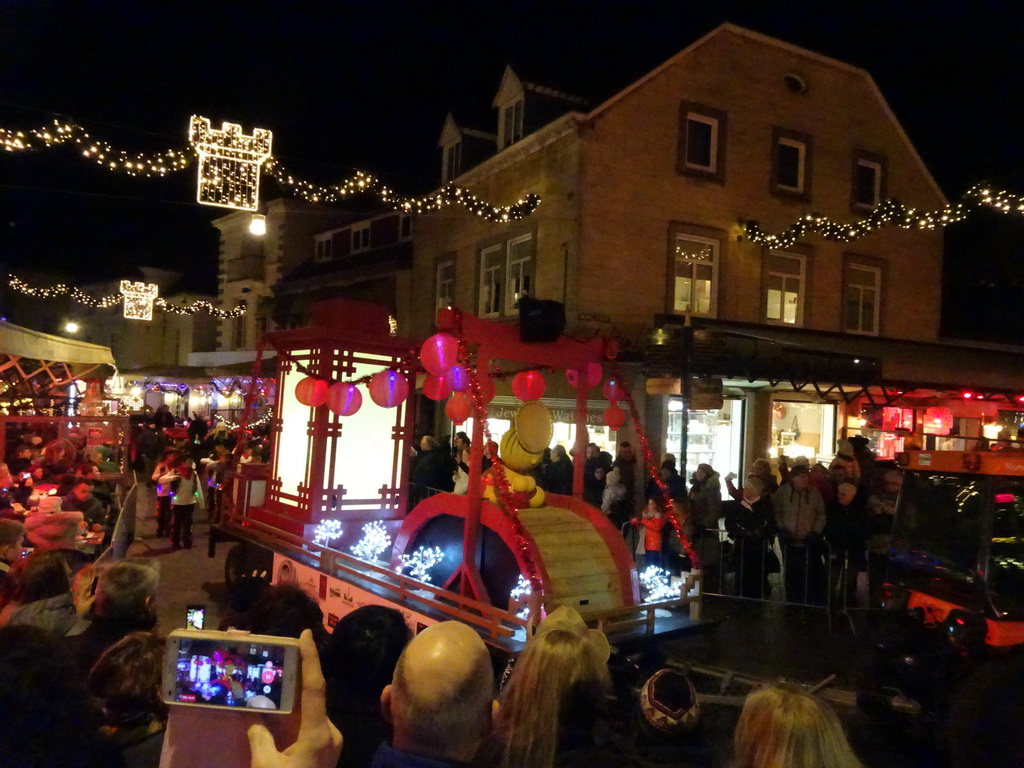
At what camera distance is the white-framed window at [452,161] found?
62.3 ft

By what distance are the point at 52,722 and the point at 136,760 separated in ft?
2.29

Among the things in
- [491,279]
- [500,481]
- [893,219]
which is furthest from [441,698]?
[491,279]

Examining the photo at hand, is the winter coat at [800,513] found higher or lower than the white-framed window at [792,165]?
lower

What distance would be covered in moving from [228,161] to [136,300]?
15.4 metres

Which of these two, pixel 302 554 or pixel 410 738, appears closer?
pixel 410 738

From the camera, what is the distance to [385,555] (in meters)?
8.46

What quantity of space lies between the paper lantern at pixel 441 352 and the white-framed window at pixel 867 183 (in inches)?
600

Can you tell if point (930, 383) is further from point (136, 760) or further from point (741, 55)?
point (136, 760)

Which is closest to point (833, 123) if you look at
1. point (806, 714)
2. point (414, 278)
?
point (414, 278)

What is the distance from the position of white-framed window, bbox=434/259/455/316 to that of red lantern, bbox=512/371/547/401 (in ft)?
38.4

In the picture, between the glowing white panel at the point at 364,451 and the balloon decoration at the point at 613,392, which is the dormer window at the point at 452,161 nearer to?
the glowing white panel at the point at 364,451

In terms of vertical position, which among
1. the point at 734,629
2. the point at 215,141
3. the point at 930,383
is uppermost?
the point at 215,141

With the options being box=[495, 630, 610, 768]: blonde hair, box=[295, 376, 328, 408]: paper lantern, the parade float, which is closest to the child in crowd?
the parade float

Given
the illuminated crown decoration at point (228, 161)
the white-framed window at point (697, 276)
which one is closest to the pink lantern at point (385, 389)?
the illuminated crown decoration at point (228, 161)
